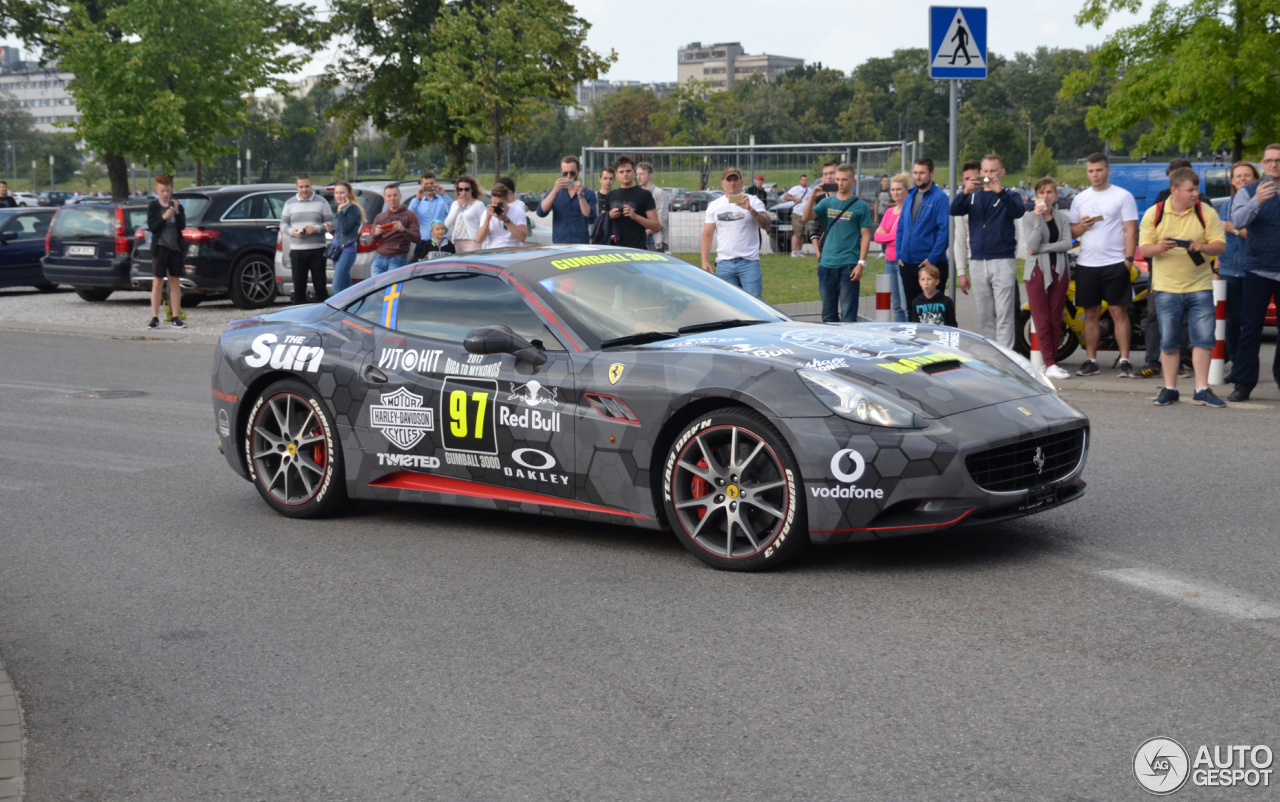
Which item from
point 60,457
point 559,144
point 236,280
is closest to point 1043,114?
point 559,144

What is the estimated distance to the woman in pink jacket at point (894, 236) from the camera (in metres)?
13.1

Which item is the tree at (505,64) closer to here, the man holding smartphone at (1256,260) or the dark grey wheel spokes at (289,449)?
the man holding smartphone at (1256,260)

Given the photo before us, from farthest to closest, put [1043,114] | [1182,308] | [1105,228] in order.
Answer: [1043,114], [1105,228], [1182,308]

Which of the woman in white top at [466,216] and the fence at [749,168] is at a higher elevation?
the fence at [749,168]

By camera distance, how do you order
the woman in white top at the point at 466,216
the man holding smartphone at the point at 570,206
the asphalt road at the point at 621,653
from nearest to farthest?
the asphalt road at the point at 621,653, the man holding smartphone at the point at 570,206, the woman in white top at the point at 466,216

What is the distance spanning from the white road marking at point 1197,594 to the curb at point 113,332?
13.3m

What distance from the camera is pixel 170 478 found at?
8.62 m

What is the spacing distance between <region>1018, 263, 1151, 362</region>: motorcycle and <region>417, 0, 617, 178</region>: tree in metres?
22.7

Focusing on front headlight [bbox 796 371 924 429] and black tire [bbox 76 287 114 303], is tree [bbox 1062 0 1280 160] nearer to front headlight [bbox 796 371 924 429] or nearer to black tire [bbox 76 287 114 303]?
black tire [bbox 76 287 114 303]

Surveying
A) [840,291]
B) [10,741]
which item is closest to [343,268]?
[840,291]

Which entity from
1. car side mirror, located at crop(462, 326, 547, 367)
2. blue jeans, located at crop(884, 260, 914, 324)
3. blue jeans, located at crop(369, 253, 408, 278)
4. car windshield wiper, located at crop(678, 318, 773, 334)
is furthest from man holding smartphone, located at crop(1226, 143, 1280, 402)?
blue jeans, located at crop(369, 253, 408, 278)

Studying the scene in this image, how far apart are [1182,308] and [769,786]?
7.92m

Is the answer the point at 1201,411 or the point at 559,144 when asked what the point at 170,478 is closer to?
the point at 1201,411

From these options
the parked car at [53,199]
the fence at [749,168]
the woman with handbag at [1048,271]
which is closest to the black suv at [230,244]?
the fence at [749,168]
